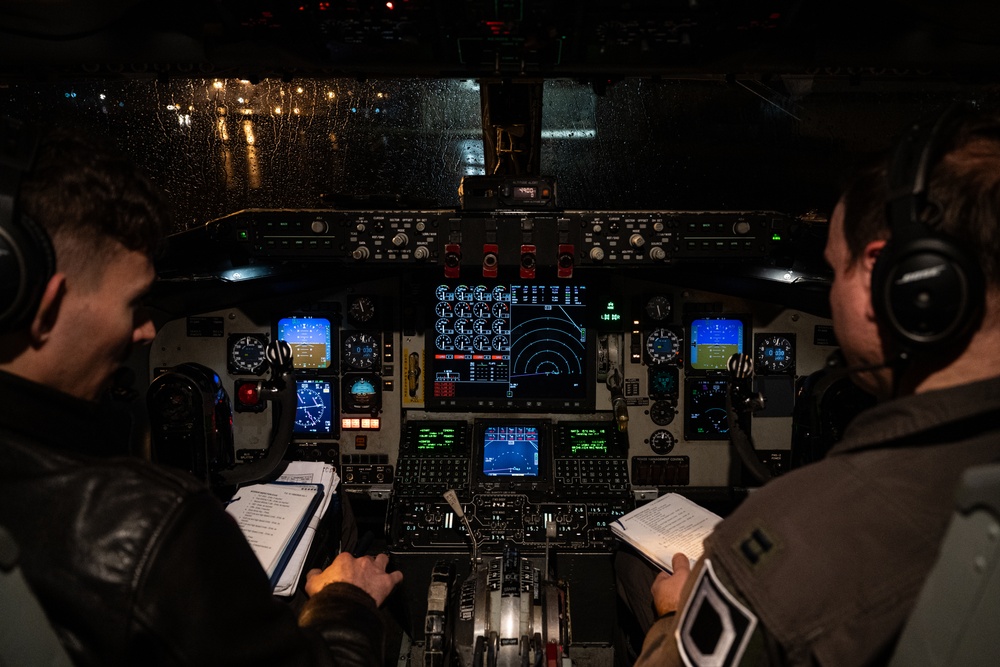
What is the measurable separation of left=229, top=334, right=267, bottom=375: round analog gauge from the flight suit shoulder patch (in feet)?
7.09

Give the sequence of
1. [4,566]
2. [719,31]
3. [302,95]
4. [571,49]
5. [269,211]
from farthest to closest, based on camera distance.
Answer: [302,95] < [269,211] < [571,49] < [719,31] < [4,566]

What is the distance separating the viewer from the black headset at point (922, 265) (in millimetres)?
868

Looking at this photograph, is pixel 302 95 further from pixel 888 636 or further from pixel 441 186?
pixel 888 636

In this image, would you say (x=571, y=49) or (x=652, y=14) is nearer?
(x=652, y=14)

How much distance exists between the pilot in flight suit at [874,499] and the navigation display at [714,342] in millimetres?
1751

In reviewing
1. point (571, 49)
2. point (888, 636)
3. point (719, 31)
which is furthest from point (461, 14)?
point (888, 636)

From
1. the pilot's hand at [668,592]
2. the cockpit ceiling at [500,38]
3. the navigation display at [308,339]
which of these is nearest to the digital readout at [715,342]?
the cockpit ceiling at [500,38]

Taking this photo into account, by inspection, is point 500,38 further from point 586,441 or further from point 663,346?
point 586,441

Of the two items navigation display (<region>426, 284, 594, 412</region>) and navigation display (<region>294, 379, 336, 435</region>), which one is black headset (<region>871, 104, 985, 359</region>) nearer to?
navigation display (<region>426, 284, 594, 412</region>)

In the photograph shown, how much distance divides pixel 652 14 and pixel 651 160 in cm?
142

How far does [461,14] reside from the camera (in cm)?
178

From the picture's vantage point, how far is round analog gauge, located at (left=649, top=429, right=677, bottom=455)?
2787 mm

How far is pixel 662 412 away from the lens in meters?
2.78

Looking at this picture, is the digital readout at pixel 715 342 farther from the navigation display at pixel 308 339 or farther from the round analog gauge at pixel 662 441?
the navigation display at pixel 308 339
